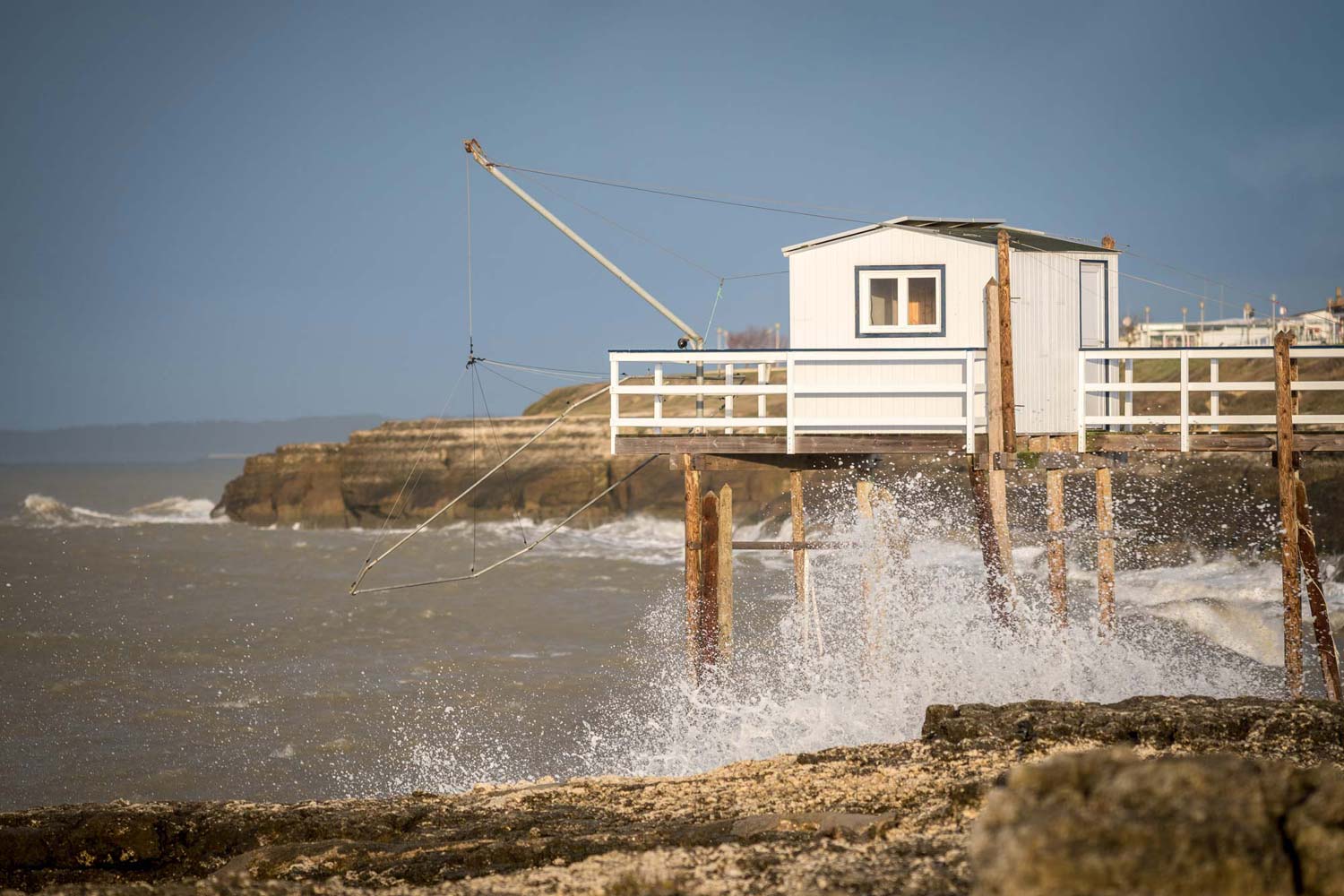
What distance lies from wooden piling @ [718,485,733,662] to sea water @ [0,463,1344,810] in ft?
1.33

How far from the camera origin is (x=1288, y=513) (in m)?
13.6

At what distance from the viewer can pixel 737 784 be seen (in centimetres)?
850

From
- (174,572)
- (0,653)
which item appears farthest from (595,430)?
(0,653)

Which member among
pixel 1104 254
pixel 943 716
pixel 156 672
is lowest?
pixel 156 672

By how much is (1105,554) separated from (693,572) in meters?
6.37

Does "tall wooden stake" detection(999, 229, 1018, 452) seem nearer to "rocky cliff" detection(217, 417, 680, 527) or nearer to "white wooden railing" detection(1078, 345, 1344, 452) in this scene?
"white wooden railing" detection(1078, 345, 1344, 452)

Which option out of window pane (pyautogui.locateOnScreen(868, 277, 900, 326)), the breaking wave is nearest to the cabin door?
window pane (pyautogui.locateOnScreen(868, 277, 900, 326))

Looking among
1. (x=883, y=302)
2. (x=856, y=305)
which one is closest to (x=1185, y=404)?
(x=883, y=302)

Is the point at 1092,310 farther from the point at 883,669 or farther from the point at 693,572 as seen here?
the point at 693,572

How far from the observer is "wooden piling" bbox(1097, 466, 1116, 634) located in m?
16.7

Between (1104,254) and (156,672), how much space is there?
54.2 ft

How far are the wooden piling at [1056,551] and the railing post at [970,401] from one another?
2406 millimetres

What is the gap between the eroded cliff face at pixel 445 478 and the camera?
155 feet

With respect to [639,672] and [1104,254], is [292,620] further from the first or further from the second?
[1104,254]
